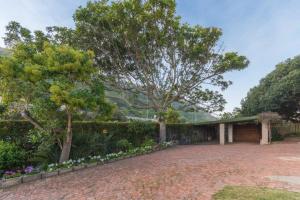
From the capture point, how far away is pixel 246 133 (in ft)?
79.5

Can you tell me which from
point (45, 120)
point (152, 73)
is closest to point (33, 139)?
point (45, 120)

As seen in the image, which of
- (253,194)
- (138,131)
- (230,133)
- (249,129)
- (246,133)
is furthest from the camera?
(246,133)

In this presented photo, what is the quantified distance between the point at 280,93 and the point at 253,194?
799 inches

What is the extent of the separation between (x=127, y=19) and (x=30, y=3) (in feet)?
18.2

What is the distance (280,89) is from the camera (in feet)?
72.9

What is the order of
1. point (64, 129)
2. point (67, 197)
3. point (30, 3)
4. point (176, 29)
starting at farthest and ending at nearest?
1. point (176, 29)
2. point (30, 3)
3. point (64, 129)
4. point (67, 197)

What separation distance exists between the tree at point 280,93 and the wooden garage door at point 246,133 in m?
2.13

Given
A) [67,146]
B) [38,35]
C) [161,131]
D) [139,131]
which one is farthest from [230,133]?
[38,35]

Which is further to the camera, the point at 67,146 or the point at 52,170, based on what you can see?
the point at 67,146

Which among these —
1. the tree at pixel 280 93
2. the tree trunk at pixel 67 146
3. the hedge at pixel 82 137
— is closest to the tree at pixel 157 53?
the hedge at pixel 82 137

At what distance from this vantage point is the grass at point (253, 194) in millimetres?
4656

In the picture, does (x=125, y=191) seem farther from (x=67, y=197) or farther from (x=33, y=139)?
(x=33, y=139)

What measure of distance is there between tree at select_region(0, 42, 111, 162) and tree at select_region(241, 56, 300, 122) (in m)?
19.4

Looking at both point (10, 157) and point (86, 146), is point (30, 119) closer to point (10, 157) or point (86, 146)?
point (10, 157)
